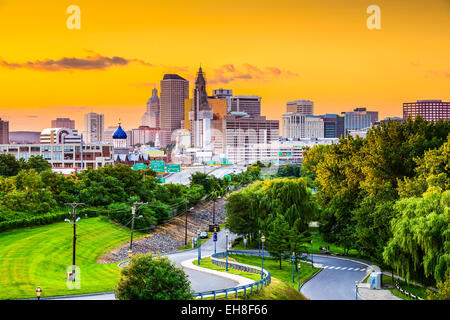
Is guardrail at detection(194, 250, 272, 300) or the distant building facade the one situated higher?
the distant building facade

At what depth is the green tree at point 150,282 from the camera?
2005 centimetres

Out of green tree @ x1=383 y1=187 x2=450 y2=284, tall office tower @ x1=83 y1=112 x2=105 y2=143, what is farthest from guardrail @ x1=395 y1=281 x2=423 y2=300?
tall office tower @ x1=83 y1=112 x2=105 y2=143

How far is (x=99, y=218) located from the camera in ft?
174

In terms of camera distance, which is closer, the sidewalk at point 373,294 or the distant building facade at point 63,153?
the sidewalk at point 373,294

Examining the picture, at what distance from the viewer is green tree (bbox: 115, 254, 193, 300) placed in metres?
20.0

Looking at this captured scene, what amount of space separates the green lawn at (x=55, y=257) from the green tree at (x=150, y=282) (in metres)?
6.21

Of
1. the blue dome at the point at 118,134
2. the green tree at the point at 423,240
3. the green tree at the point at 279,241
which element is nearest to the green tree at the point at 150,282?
the green tree at the point at 423,240

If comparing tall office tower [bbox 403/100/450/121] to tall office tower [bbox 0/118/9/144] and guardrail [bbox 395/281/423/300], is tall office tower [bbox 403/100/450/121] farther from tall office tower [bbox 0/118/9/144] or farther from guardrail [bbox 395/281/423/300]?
guardrail [bbox 395/281/423/300]

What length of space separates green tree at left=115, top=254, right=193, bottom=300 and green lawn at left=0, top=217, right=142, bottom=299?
6.21 metres

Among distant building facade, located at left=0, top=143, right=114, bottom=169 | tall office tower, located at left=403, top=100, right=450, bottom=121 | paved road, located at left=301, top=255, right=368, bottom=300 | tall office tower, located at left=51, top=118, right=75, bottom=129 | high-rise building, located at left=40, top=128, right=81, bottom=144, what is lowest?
paved road, located at left=301, top=255, right=368, bottom=300

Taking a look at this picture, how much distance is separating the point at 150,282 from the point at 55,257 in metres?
19.5

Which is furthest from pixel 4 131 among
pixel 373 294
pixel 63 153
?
pixel 373 294

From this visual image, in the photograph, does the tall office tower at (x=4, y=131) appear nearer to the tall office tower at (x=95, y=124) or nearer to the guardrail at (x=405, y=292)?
the tall office tower at (x=95, y=124)
